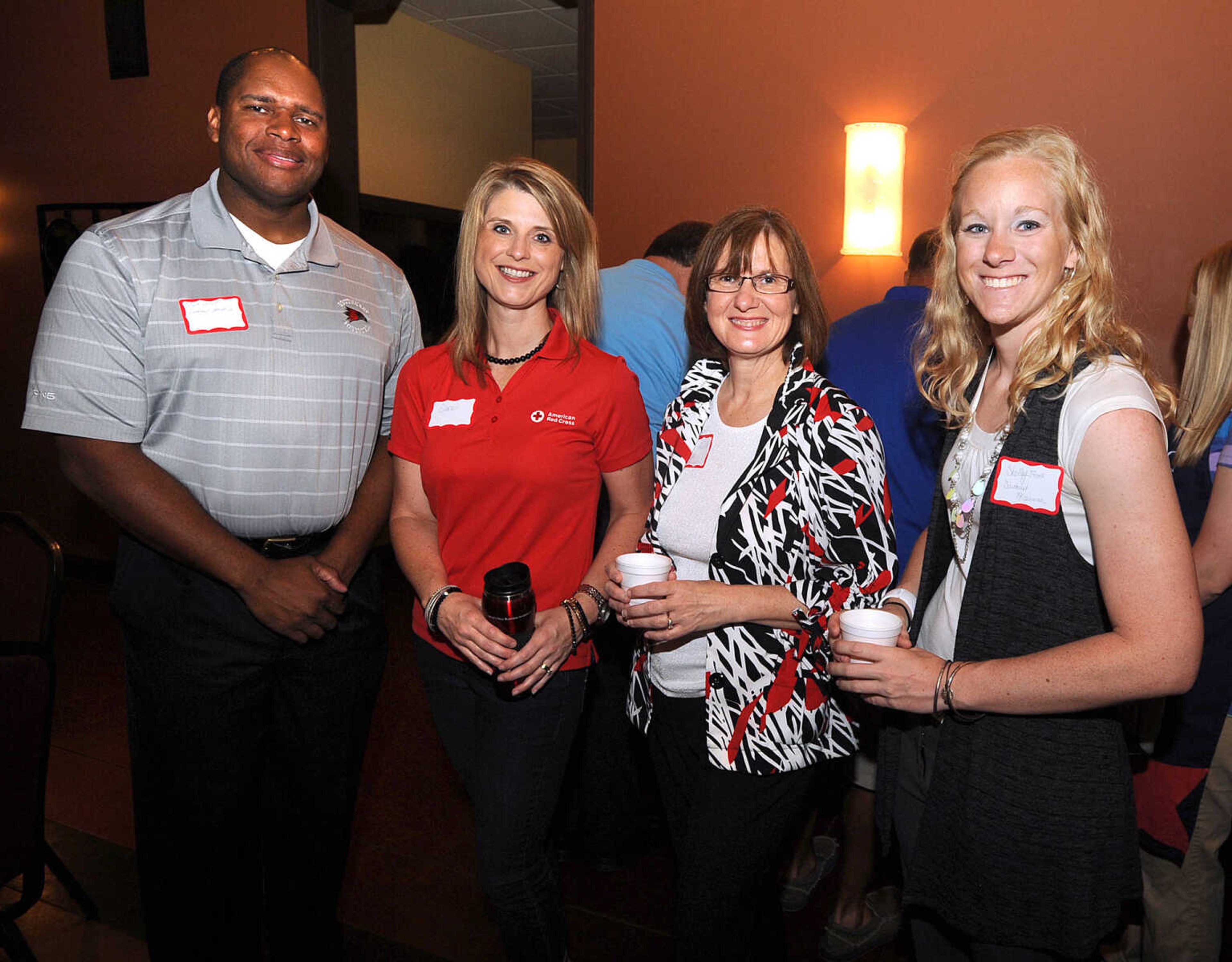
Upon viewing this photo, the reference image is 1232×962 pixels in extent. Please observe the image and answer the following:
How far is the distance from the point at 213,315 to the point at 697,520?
1031 mm

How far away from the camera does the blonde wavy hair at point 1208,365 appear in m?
1.92

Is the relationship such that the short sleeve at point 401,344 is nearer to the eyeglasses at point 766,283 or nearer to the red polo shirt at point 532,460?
the red polo shirt at point 532,460

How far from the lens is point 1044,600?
1.24 metres

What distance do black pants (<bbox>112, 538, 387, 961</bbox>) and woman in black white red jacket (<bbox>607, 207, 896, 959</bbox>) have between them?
71 centimetres

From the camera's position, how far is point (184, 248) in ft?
5.87

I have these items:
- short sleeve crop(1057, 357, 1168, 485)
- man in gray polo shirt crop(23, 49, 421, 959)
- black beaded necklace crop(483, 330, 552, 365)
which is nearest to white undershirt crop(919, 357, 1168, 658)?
short sleeve crop(1057, 357, 1168, 485)

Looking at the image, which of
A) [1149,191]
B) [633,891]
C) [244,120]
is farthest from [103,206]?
[1149,191]

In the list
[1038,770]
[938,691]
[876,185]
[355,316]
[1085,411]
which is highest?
[876,185]

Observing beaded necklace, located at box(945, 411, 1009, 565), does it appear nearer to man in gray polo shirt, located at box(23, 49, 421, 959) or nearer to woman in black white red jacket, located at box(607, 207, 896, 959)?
woman in black white red jacket, located at box(607, 207, 896, 959)

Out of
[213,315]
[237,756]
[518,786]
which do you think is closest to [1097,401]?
[518,786]

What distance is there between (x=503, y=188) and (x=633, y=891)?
77.3 inches

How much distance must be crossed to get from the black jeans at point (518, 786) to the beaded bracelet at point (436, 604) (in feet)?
0.30

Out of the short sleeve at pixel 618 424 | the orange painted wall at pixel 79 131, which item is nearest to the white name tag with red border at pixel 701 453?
the short sleeve at pixel 618 424

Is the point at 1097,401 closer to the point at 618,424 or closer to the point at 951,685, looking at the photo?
the point at 951,685
